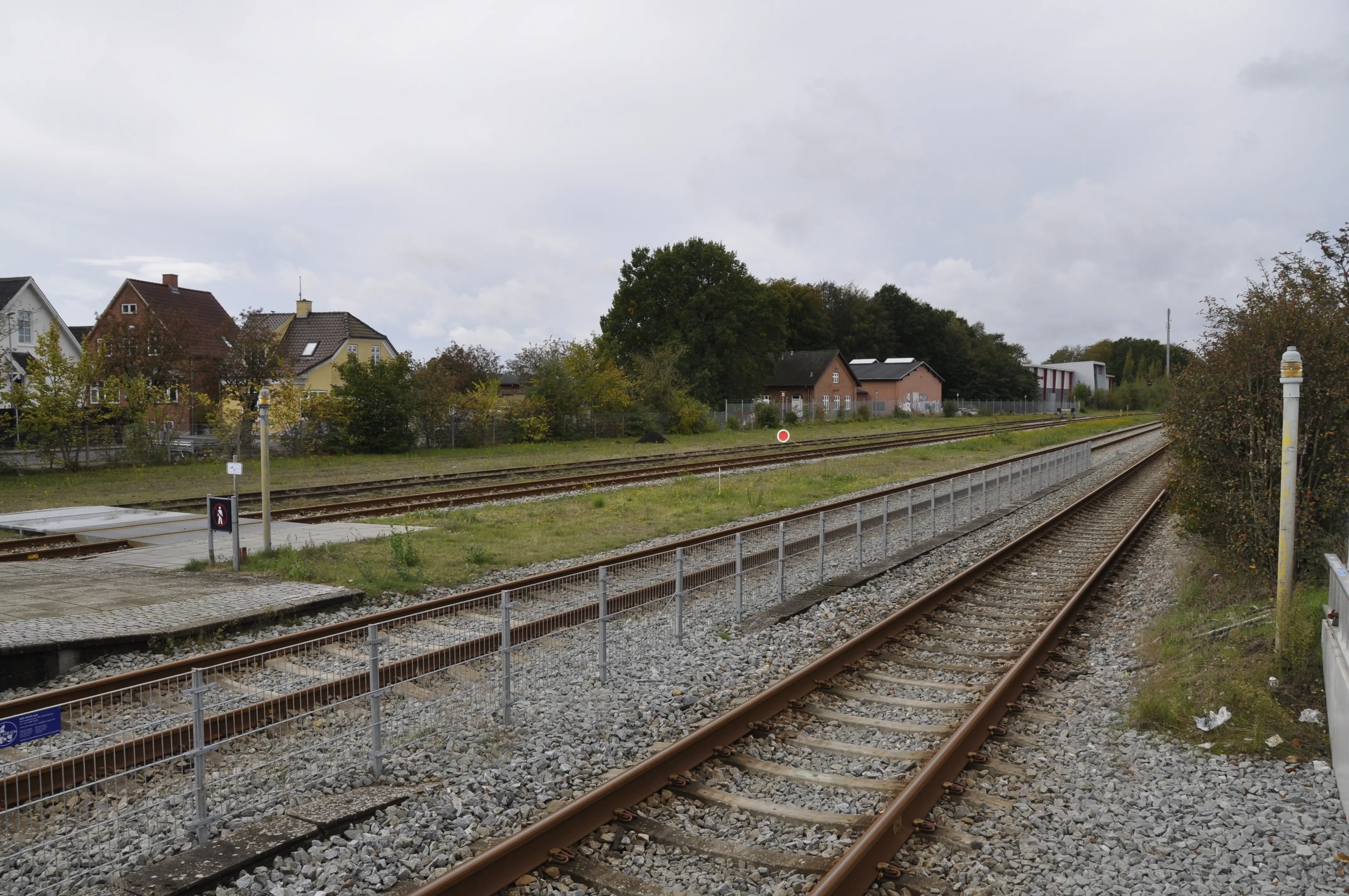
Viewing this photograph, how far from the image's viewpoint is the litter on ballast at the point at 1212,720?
24.7 ft

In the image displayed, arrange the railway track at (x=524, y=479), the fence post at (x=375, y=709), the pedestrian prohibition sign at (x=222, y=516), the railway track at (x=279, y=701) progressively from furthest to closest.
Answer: the railway track at (x=524, y=479) < the pedestrian prohibition sign at (x=222, y=516) < the fence post at (x=375, y=709) < the railway track at (x=279, y=701)

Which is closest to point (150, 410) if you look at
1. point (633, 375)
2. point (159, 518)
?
point (159, 518)

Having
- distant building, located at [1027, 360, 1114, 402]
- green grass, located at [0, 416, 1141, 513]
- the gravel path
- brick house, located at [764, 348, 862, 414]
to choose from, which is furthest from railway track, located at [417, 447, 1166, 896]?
distant building, located at [1027, 360, 1114, 402]

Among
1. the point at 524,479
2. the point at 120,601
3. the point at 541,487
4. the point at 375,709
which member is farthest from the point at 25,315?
the point at 375,709

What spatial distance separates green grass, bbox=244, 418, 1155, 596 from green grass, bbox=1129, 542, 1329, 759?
8.83 m

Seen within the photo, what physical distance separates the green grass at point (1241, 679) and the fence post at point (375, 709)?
234 inches

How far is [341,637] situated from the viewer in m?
10.1

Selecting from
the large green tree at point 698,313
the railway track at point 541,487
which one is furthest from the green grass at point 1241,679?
the large green tree at point 698,313

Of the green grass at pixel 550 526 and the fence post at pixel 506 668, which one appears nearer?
the fence post at pixel 506 668

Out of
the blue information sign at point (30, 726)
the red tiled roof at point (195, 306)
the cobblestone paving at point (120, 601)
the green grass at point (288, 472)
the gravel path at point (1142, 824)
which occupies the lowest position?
the gravel path at point (1142, 824)

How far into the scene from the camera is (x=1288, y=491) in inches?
344

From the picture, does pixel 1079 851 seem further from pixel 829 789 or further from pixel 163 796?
pixel 163 796

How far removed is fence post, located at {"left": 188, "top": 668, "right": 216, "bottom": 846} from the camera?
18.8ft

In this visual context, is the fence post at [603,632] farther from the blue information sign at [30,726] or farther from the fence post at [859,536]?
the fence post at [859,536]
